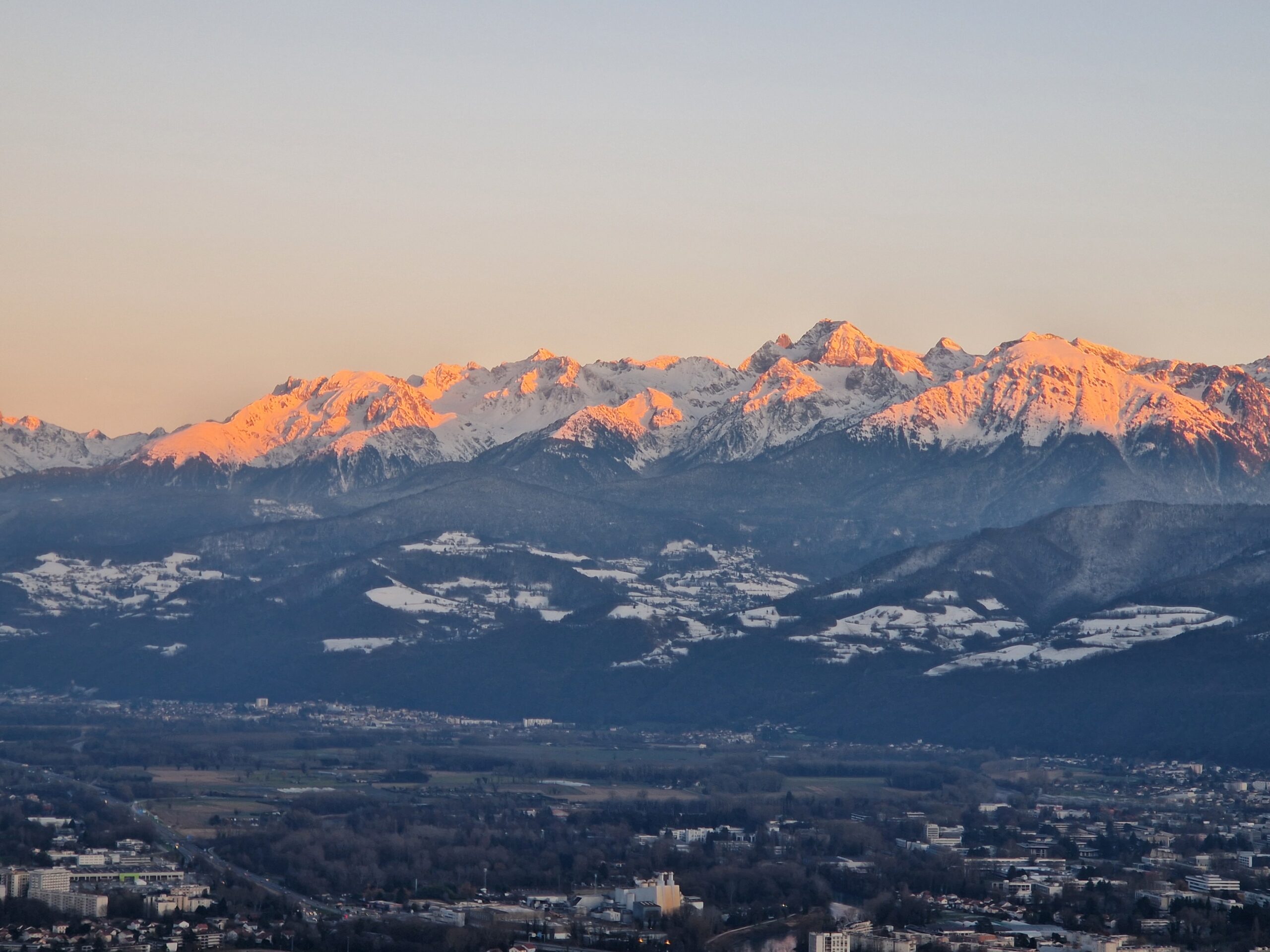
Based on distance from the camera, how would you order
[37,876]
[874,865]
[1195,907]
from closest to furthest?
[1195,907]
[37,876]
[874,865]

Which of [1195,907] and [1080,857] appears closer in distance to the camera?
[1195,907]

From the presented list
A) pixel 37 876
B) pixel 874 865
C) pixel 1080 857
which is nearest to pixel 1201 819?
pixel 1080 857

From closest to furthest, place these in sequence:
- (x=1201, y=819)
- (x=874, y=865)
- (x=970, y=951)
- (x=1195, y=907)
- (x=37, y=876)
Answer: (x=970, y=951) → (x=1195, y=907) → (x=37, y=876) → (x=874, y=865) → (x=1201, y=819)

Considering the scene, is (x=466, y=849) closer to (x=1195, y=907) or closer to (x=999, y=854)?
(x=999, y=854)

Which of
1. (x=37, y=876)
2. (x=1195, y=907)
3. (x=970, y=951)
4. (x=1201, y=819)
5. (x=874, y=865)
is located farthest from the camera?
(x=1201, y=819)

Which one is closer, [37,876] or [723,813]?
[37,876]

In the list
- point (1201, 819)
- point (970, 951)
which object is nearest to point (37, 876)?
point (970, 951)

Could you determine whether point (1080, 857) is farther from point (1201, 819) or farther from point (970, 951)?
point (970, 951)

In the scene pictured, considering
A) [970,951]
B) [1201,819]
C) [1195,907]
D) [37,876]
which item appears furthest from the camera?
[1201,819]

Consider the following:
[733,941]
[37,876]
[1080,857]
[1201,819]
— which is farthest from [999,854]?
[37,876]
